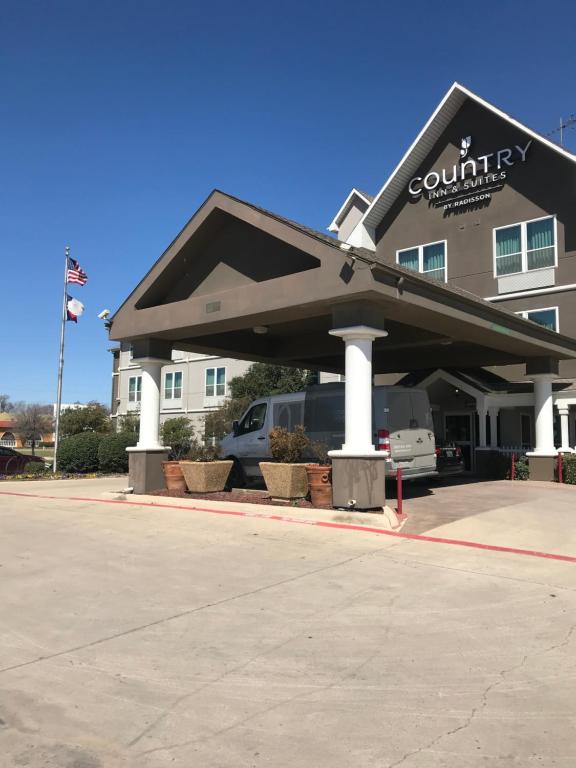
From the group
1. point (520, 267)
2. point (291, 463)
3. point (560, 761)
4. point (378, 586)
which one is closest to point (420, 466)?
point (291, 463)

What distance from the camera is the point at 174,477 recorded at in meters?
13.7

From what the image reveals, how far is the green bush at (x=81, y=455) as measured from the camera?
2462 centimetres

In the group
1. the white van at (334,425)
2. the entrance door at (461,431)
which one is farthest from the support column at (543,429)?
the white van at (334,425)

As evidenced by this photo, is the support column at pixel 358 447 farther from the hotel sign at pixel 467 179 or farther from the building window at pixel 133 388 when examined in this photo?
the building window at pixel 133 388

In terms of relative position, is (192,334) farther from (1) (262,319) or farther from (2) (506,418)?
(2) (506,418)

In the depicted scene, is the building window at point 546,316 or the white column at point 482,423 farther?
the building window at point 546,316

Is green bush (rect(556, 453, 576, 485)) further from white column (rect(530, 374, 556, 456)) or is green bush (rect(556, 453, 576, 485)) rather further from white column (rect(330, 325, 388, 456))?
white column (rect(330, 325, 388, 456))

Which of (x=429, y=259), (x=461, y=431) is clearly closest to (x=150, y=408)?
(x=461, y=431)

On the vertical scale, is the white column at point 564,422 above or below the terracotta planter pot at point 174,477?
above

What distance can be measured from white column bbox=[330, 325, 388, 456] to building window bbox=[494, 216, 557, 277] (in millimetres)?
13320

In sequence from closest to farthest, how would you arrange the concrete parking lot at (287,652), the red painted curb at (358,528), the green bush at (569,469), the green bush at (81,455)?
1. the concrete parking lot at (287,652)
2. the red painted curb at (358,528)
3. the green bush at (569,469)
4. the green bush at (81,455)

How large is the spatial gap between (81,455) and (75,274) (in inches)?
303

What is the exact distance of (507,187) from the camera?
→ 2236 centimetres

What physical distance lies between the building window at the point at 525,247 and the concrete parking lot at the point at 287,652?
1470 centimetres
